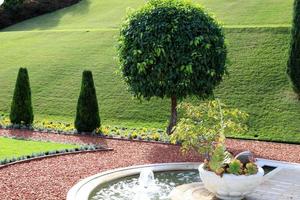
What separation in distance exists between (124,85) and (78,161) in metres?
10.6

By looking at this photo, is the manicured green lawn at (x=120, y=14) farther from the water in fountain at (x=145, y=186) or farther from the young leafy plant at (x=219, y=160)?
the young leafy plant at (x=219, y=160)

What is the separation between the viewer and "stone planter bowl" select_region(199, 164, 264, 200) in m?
9.04

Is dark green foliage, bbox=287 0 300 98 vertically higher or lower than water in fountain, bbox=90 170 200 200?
higher

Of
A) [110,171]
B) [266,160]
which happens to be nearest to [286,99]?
[266,160]

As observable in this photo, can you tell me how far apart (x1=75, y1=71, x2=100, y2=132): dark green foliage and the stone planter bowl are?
8992mm

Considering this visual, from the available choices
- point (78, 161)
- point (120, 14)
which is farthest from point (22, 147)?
point (120, 14)

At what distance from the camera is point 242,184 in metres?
9.08

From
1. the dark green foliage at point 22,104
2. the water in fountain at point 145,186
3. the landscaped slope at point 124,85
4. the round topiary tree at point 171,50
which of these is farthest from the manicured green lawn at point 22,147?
the landscaped slope at point 124,85

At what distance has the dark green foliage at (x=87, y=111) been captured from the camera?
58.5 ft

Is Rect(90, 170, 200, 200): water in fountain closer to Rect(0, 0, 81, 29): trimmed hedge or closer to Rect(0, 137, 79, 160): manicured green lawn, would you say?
Rect(0, 137, 79, 160): manicured green lawn

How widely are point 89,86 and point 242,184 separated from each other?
33.0 ft

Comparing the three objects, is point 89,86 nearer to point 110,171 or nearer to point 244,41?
point 110,171

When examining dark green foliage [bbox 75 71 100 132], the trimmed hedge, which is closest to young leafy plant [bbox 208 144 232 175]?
dark green foliage [bbox 75 71 100 132]

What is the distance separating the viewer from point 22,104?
19.0m
